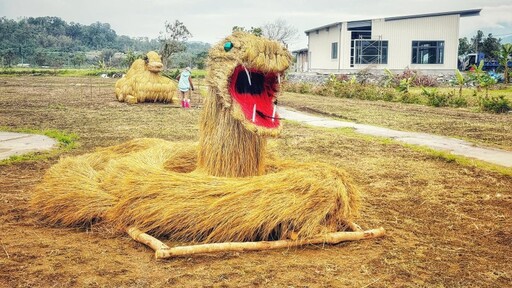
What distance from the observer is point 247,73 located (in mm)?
3975

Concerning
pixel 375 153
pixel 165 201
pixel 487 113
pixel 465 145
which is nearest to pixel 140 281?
pixel 165 201

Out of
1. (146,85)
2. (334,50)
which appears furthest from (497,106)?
(334,50)

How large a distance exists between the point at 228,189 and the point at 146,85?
13803 mm

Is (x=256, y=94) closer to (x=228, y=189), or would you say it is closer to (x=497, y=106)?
(x=228, y=189)

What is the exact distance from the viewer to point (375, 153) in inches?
314

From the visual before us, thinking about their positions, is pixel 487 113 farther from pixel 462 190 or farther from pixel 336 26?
pixel 336 26

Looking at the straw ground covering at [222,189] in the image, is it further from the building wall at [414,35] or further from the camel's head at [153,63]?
the building wall at [414,35]

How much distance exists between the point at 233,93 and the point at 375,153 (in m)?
4.38

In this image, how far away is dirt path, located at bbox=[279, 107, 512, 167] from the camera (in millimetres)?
7750

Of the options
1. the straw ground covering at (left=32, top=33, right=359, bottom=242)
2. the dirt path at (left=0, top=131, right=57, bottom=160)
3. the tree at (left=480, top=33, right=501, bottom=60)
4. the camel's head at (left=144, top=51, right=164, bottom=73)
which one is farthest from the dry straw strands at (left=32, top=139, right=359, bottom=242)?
the tree at (left=480, top=33, right=501, bottom=60)

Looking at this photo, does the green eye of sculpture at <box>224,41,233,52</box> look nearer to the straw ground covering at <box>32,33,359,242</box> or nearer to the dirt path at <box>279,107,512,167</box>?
the straw ground covering at <box>32,33,359,242</box>

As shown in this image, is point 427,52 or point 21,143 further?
point 427,52

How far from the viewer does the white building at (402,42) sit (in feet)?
112

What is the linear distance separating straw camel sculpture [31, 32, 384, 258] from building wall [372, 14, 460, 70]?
104ft
